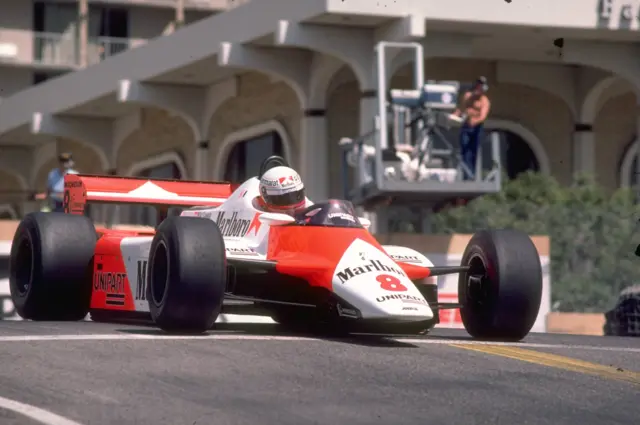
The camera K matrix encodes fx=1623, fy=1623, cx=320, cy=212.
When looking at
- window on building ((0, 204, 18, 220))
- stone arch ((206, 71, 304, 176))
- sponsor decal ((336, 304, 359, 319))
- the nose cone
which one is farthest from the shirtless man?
window on building ((0, 204, 18, 220))

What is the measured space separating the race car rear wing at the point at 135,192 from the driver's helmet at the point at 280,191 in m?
2.54

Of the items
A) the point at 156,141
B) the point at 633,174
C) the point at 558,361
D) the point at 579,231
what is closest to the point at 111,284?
the point at 558,361

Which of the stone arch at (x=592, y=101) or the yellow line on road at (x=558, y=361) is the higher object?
the stone arch at (x=592, y=101)

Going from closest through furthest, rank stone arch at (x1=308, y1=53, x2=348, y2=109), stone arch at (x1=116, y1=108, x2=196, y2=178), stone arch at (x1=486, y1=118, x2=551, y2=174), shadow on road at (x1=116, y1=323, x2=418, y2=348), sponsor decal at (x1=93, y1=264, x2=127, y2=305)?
shadow on road at (x1=116, y1=323, x2=418, y2=348) < sponsor decal at (x1=93, y1=264, x2=127, y2=305) < stone arch at (x1=308, y1=53, x2=348, y2=109) < stone arch at (x1=486, y1=118, x2=551, y2=174) < stone arch at (x1=116, y1=108, x2=196, y2=178)

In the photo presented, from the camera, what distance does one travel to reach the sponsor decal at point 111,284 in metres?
12.4

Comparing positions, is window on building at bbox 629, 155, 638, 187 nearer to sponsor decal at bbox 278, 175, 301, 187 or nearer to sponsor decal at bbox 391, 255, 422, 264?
sponsor decal at bbox 391, 255, 422, 264

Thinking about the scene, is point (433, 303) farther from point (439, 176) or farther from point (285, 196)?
point (439, 176)

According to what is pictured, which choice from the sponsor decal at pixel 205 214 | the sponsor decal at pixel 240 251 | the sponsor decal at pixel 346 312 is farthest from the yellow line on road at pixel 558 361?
the sponsor decal at pixel 205 214

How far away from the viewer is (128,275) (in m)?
12.3

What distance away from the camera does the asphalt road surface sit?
289 inches

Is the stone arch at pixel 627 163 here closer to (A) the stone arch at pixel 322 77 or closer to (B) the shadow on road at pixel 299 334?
(A) the stone arch at pixel 322 77

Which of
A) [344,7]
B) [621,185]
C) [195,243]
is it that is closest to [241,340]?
[195,243]

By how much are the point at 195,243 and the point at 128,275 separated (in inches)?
80.4

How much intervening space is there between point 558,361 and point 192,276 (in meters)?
2.36
